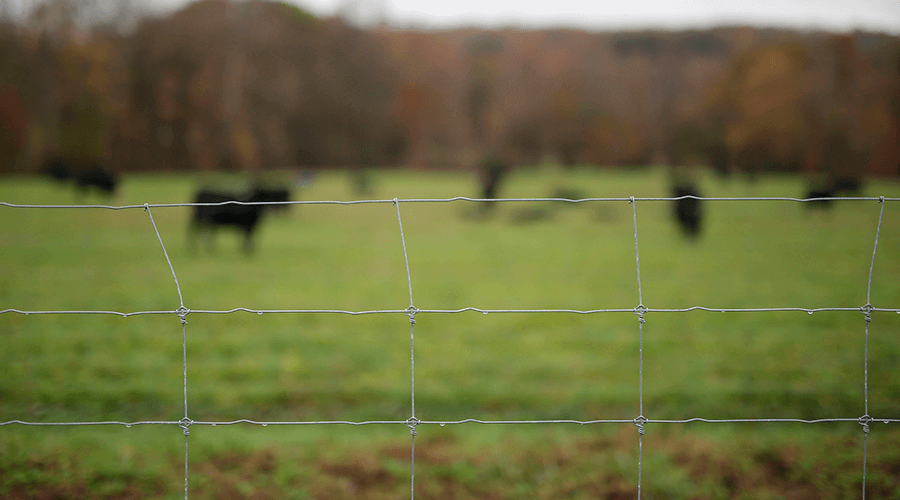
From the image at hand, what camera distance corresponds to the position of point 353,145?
6306cm

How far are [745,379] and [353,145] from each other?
202 ft

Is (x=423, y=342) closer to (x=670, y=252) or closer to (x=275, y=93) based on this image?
(x=670, y=252)

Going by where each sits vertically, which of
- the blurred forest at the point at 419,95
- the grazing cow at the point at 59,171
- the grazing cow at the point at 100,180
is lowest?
the grazing cow at the point at 100,180

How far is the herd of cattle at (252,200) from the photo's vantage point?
10938mm

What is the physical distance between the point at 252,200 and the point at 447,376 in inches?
420

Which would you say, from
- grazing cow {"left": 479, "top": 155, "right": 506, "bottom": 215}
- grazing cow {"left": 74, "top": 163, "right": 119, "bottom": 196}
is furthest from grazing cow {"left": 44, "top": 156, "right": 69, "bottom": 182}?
grazing cow {"left": 479, "top": 155, "right": 506, "bottom": 215}

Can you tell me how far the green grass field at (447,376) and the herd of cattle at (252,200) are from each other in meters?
0.79

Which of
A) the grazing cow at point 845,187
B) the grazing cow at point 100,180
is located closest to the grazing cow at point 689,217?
the grazing cow at point 845,187

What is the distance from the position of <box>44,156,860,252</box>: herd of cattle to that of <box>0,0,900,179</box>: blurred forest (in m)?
18.2

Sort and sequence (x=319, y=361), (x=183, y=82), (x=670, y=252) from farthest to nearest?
(x=183, y=82)
(x=670, y=252)
(x=319, y=361)

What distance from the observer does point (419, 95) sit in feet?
225

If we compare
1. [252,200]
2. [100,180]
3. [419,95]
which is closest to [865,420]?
[252,200]

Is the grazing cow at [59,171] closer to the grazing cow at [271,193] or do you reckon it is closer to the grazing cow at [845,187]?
the grazing cow at [271,193]

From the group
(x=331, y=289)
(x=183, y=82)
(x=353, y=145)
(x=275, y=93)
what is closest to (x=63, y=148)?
(x=183, y=82)
